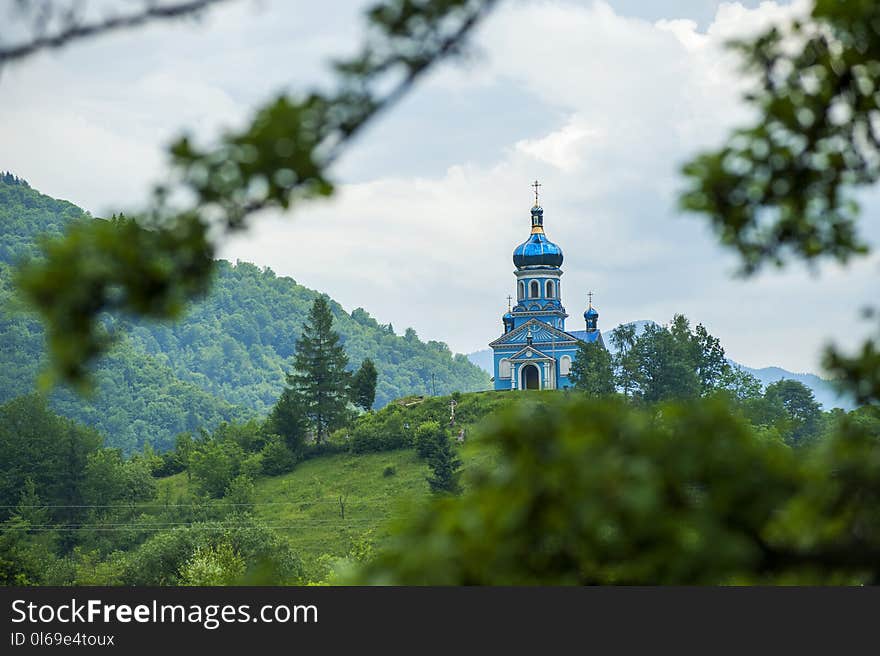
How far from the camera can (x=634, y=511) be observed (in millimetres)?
2869

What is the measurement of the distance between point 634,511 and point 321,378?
6281 cm

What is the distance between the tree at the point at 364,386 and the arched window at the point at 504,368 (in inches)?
270

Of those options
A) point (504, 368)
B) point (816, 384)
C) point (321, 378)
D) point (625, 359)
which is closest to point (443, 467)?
point (625, 359)

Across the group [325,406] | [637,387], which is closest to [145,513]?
[325,406]

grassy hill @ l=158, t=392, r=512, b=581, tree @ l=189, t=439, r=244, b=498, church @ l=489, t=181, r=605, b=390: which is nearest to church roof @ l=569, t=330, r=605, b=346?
church @ l=489, t=181, r=605, b=390

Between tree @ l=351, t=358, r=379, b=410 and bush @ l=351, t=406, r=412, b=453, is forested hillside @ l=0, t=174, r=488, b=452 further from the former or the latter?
bush @ l=351, t=406, r=412, b=453

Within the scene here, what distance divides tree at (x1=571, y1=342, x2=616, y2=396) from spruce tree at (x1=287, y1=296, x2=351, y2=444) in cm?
1324

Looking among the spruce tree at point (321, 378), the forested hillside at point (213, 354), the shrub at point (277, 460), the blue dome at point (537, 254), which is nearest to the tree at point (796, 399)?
the blue dome at point (537, 254)

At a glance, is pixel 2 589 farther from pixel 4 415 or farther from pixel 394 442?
pixel 4 415

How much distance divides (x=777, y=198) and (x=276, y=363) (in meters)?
149

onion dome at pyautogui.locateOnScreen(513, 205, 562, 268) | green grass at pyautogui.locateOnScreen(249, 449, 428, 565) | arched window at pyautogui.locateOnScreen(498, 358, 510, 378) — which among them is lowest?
green grass at pyautogui.locateOnScreen(249, 449, 428, 565)

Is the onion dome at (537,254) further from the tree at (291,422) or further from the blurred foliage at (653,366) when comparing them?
the tree at (291,422)

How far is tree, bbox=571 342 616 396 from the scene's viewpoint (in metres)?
55.6

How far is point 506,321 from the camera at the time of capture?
63.9m
